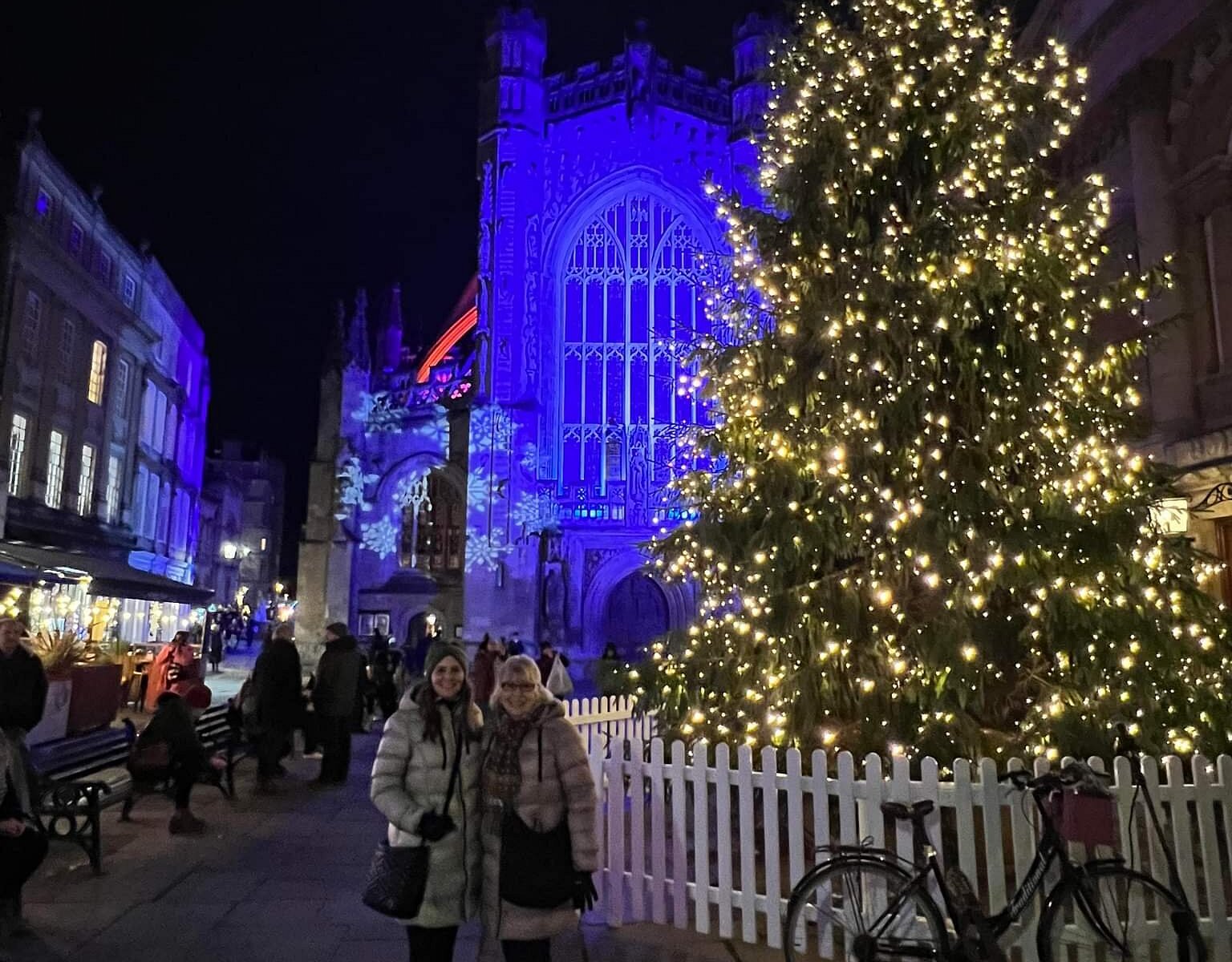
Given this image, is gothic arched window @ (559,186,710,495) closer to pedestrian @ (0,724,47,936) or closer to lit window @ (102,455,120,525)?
lit window @ (102,455,120,525)

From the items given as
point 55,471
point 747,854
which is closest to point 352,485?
point 55,471

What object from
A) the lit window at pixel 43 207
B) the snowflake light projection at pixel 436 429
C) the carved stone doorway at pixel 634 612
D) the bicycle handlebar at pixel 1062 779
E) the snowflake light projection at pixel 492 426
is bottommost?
the bicycle handlebar at pixel 1062 779

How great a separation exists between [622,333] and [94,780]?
22.1m

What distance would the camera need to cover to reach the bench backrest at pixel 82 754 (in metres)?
8.14

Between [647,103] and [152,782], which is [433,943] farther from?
[647,103]

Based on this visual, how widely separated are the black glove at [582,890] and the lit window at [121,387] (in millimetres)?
25589

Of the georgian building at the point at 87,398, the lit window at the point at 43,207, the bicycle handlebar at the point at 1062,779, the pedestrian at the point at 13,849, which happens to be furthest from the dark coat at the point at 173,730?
the lit window at the point at 43,207

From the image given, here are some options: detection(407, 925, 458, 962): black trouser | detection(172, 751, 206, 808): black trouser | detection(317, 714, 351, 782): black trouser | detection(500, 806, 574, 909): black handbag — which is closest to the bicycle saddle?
detection(500, 806, 574, 909): black handbag

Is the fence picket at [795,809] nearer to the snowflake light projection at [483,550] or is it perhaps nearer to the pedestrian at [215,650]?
A: the snowflake light projection at [483,550]

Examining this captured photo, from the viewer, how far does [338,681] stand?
963 centimetres

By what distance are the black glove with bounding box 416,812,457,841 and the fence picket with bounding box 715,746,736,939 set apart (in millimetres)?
1859

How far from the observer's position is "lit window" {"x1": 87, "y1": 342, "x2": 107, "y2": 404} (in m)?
23.6

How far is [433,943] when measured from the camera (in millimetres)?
3512

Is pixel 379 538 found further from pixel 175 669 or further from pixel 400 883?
pixel 400 883
